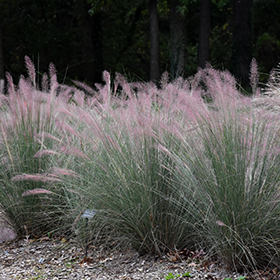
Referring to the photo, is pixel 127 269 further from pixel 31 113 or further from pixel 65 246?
pixel 31 113

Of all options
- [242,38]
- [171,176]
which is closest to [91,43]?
[242,38]

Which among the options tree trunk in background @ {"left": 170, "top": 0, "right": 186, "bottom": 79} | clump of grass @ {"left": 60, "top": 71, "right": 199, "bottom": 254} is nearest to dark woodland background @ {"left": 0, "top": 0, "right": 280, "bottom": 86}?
tree trunk in background @ {"left": 170, "top": 0, "right": 186, "bottom": 79}

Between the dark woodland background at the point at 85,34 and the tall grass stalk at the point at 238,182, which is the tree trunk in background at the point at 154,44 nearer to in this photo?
the dark woodland background at the point at 85,34

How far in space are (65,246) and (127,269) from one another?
2.39 ft

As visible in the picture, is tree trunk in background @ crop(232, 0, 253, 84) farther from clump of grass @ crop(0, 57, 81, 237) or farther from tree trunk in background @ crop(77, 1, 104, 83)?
clump of grass @ crop(0, 57, 81, 237)

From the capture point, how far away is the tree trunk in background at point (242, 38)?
581 inches

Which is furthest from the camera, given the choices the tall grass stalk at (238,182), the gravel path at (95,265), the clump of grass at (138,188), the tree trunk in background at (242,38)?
the tree trunk in background at (242,38)

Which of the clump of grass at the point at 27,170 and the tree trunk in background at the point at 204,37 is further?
the tree trunk in background at the point at 204,37

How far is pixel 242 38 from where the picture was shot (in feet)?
49.1

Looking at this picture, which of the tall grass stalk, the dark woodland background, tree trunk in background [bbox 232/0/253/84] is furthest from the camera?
the dark woodland background

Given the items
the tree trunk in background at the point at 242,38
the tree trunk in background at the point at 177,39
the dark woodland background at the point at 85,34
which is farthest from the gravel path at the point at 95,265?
the dark woodland background at the point at 85,34

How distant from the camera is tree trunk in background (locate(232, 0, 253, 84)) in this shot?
581 inches

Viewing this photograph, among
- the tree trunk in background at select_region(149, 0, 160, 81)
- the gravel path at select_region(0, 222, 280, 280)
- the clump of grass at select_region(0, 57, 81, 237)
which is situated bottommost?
the gravel path at select_region(0, 222, 280, 280)

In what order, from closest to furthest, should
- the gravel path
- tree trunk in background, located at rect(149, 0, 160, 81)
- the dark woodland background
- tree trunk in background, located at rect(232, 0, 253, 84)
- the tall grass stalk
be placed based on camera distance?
1. the tall grass stalk
2. the gravel path
3. tree trunk in background, located at rect(149, 0, 160, 81)
4. tree trunk in background, located at rect(232, 0, 253, 84)
5. the dark woodland background
